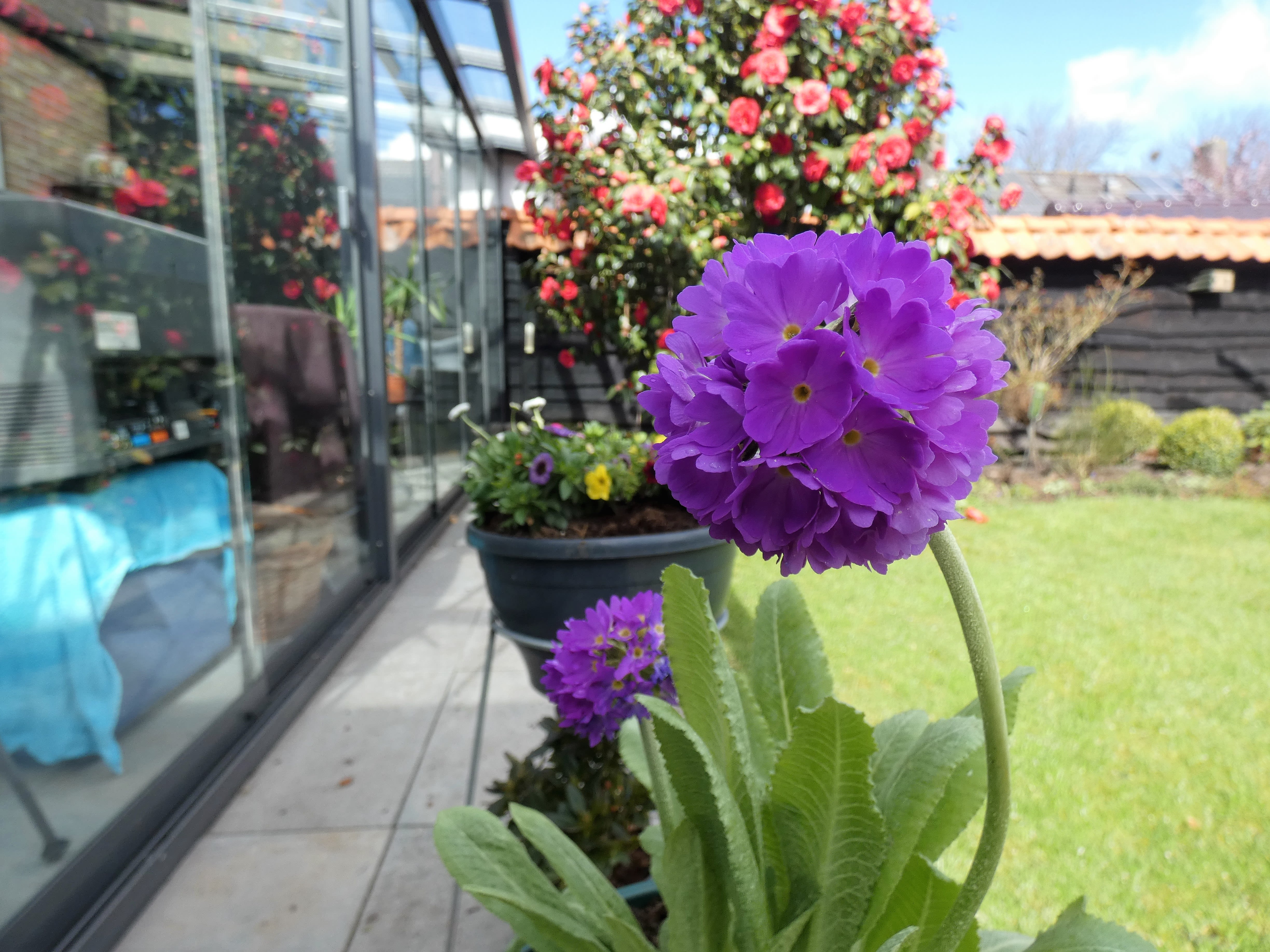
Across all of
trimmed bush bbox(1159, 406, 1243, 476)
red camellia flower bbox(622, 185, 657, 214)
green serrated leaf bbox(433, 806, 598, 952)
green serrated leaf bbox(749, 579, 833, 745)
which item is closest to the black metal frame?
green serrated leaf bbox(433, 806, 598, 952)

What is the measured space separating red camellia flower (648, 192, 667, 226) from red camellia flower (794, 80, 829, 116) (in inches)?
21.6

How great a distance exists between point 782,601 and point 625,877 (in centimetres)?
64

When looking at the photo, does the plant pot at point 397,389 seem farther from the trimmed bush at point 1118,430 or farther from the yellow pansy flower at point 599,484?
the trimmed bush at point 1118,430

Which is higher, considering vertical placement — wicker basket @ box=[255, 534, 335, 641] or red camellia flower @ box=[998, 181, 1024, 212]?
red camellia flower @ box=[998, 181, 1024, 212]

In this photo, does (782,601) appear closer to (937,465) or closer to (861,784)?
(861,784)

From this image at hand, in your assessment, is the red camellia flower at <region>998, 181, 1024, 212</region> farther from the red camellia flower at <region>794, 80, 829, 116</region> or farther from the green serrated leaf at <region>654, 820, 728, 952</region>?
the green serrated leaf at <region>654, 820, 728, 952</region>

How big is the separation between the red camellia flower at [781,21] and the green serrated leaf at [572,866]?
2615 mm

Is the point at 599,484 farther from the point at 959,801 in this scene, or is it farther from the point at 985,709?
the point at 985,709

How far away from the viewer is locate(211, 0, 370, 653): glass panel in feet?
6.68

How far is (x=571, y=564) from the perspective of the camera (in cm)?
137

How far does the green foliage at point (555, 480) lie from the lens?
149 cm

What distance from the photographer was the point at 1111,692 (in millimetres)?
2373

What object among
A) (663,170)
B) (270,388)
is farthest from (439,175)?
(270,388)

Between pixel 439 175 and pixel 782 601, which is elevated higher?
pixel 439 175
